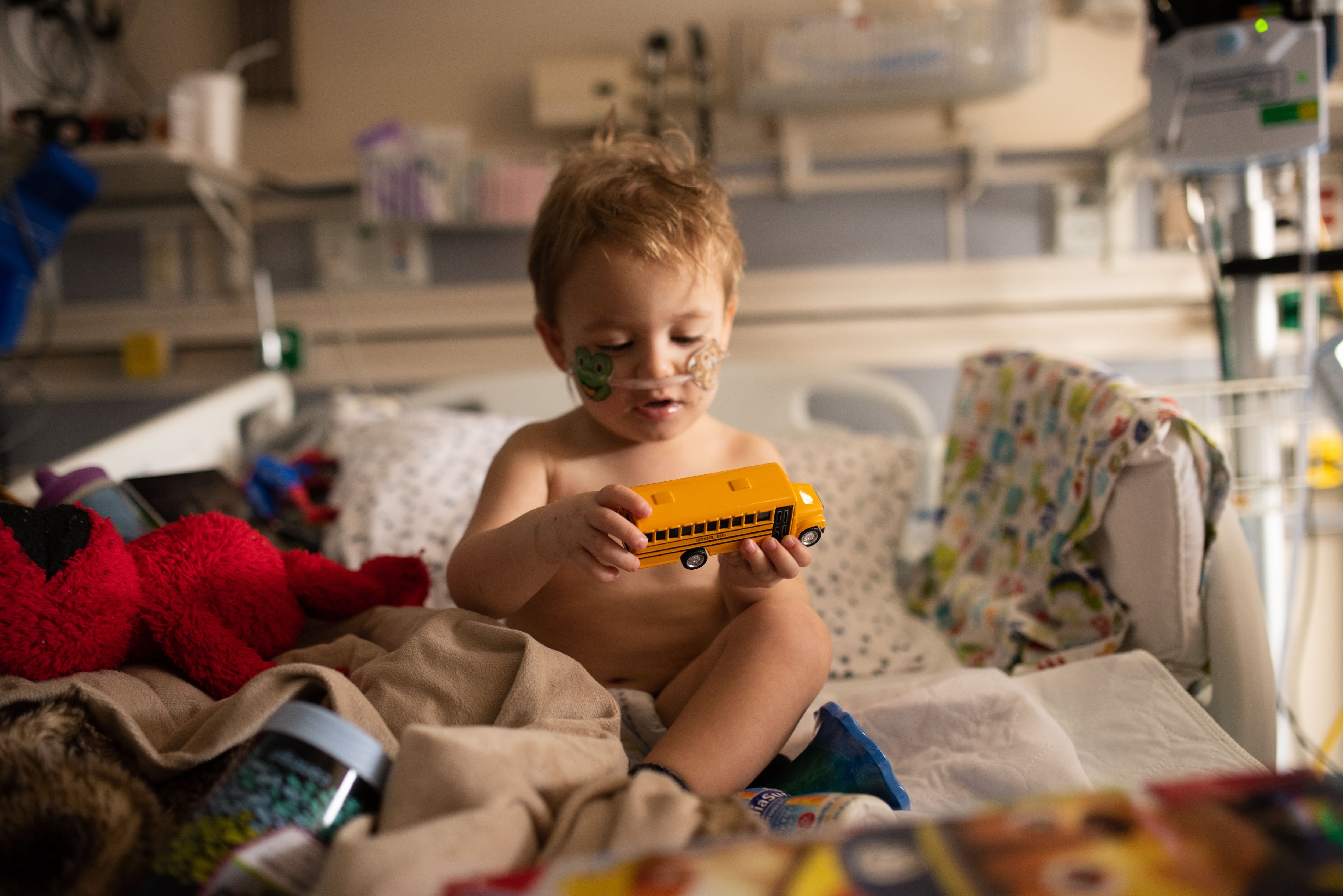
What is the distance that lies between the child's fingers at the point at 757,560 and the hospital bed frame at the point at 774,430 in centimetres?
37

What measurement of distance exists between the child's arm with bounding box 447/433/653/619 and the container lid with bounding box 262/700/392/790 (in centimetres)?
23

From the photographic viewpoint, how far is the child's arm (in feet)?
2.30

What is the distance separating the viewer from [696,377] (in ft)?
2.97

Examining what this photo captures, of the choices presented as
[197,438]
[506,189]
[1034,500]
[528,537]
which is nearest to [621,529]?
Answer: [528,537]

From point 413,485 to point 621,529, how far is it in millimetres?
772

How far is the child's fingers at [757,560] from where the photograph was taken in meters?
0.76

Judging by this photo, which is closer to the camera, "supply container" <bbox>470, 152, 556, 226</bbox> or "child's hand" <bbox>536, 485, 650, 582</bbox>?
"child's hand" <bbox>536, 485, 650, 582</bbox>

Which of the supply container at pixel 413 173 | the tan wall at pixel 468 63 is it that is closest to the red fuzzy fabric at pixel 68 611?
the supply container at pixel 413 173

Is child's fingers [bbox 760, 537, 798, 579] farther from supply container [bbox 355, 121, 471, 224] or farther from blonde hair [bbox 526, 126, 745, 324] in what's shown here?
supply container [bbox 355, 121, 471, 224]

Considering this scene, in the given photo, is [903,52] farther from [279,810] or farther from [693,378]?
[279,810]

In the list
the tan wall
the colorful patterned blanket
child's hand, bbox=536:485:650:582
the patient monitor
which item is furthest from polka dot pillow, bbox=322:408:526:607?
the patient monitor

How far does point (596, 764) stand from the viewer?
617 millimetres

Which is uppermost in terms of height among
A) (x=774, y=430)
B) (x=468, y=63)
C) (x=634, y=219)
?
(x=468, y=63)

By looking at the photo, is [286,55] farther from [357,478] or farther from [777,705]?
[777,705]
